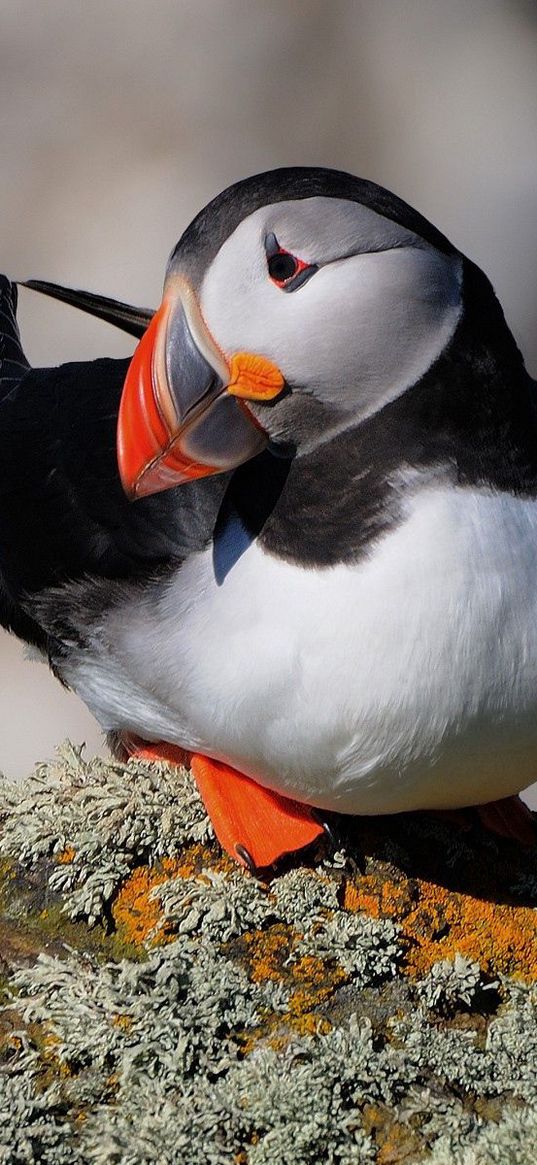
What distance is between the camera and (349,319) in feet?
7.34

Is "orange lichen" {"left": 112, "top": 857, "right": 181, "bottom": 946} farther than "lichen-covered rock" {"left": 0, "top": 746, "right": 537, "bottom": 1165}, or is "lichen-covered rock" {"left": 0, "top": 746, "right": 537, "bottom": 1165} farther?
"orange lichen" {"left": 112, "top": 857, "right": 181, "bottom": 946}

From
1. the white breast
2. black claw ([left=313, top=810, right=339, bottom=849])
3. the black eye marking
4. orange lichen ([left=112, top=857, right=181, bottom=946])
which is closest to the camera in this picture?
the black eye marking

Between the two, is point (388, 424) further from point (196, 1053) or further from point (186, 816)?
point (196, 1053)

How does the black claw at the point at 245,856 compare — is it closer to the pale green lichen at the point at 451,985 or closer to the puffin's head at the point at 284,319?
the pale green lichen at the point at 451,985

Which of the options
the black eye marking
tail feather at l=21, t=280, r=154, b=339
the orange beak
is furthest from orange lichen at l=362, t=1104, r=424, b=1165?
tail feather at l=21, t=280, r=154, b=339

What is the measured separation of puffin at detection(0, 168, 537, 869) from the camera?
224 centimetres

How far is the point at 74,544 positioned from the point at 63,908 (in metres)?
0.80

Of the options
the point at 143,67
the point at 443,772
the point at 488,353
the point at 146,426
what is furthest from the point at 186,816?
the point at 143,67

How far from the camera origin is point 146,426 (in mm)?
2332

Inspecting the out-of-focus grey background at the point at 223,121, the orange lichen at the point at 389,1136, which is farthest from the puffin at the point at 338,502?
the out-of-focus grey background at the point at 223,121

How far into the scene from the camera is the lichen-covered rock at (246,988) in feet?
6.83

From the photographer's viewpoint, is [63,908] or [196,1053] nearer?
[196,1053]

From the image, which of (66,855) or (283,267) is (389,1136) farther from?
(283,267)

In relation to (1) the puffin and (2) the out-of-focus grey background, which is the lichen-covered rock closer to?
(1) the puffin
